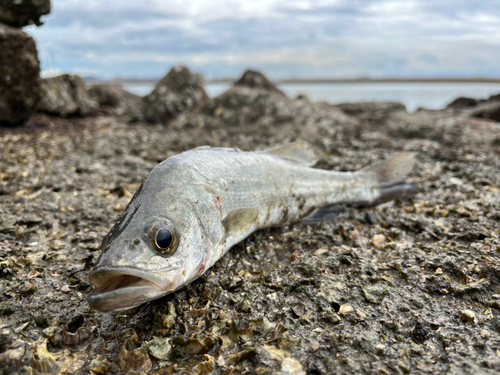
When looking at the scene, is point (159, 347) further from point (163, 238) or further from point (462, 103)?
point (462, 103)

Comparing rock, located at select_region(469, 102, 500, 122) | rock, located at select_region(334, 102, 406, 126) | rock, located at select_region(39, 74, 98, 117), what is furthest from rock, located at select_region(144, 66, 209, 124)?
rock, located at select_region(469, 102, 500, 122)

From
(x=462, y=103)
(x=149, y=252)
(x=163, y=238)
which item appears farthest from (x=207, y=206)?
(x=462, y=103)

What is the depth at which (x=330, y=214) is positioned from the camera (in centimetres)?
393

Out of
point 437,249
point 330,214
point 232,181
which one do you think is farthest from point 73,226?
point 437,249

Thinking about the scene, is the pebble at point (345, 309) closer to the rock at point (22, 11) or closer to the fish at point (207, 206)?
the fish at point (207, 206)

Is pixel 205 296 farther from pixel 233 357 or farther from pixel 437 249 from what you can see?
pixel 437 249

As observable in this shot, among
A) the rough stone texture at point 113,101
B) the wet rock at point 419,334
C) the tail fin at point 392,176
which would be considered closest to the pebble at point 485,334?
the wet rock at point 419,334

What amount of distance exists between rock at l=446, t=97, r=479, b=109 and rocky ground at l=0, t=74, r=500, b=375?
664 centimetres

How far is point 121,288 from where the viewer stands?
204cm

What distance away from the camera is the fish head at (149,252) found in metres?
2.05

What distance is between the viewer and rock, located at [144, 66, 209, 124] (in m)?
9.24

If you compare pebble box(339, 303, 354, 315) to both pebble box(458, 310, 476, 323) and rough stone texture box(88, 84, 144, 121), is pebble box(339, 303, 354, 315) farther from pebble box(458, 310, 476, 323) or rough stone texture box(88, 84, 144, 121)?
rough stone texture box(88, 84, 144, 121)

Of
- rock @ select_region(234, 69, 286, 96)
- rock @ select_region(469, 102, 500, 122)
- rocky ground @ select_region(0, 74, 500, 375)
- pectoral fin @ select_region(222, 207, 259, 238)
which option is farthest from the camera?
rock @ select_region(234, 69, 286, 96)

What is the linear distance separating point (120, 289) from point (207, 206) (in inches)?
36.8
